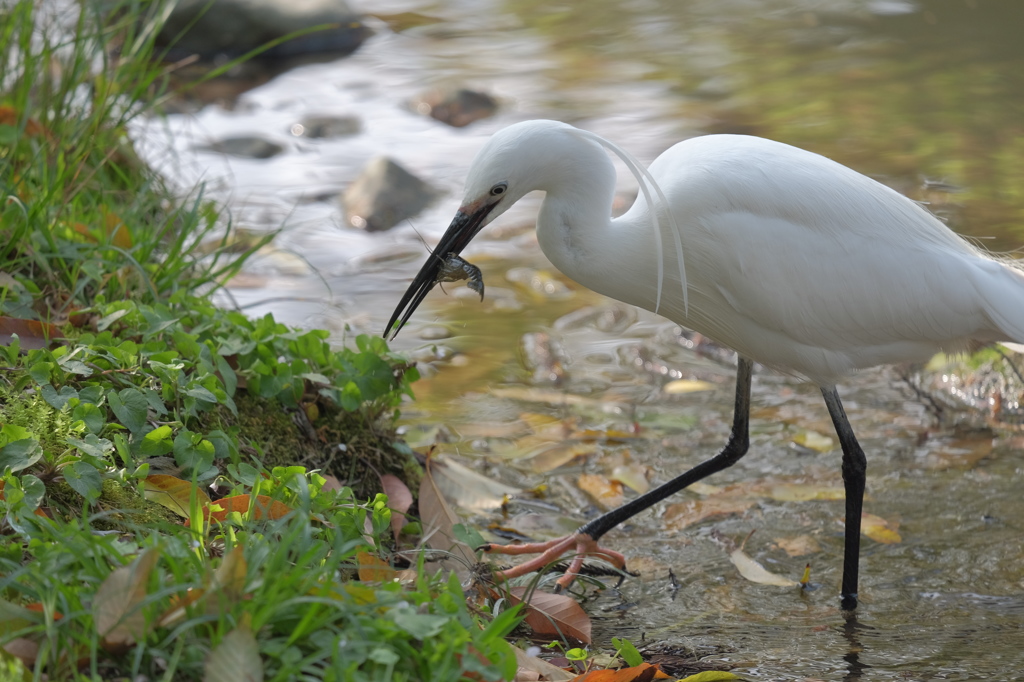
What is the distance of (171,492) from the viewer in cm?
235

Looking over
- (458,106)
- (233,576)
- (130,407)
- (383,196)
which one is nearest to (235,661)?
(233,576)

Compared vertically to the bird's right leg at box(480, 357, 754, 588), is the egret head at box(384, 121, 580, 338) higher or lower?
higher

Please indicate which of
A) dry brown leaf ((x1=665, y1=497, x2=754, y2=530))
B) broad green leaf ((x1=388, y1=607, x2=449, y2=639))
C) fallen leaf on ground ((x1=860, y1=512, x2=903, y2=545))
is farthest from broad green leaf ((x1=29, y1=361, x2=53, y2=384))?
fallen leaf on ground ((x1=860, y1=512, x2=903, y2=545))

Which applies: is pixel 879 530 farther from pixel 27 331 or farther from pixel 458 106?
pixel 458 106

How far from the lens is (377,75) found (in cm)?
827

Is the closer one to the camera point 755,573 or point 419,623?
point 419,623

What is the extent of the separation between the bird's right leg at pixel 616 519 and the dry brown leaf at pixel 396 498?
0.26 metres

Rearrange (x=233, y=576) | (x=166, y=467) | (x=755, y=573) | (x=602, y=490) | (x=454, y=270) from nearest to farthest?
1. (x=233, y=576)
2. (x=166, y=467)
3. (x=454, y=270)
4. (x=755, y=573)
5. (x=602, y=490)

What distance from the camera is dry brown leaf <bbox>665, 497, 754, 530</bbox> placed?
337cm

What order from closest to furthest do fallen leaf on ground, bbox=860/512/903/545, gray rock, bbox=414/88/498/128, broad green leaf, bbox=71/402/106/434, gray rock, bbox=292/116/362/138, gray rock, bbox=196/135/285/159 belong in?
broad green leaf, bbox=71/402/106/434
fallen leaf on ground, bbox=860/512/903/545
gray rock, bbox=196/135/285/159
gray rock, bbox=292/116/362/138
gray rock, bbox=414/88/498/128

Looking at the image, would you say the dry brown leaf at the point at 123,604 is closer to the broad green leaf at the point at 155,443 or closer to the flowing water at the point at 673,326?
the broad green leaf at the point at 155,443

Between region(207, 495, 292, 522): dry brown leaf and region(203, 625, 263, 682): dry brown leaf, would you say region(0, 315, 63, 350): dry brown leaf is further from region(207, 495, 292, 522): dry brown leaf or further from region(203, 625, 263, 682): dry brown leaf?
region(203, 625, 263, 682): dry brown leaf

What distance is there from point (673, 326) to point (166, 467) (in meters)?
2.80

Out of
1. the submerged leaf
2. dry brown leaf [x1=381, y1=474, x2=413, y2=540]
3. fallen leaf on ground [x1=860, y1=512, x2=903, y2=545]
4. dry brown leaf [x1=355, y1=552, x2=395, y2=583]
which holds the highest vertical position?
dry brown leaf [x1=355, y1=552, x2=395, y2=583]
